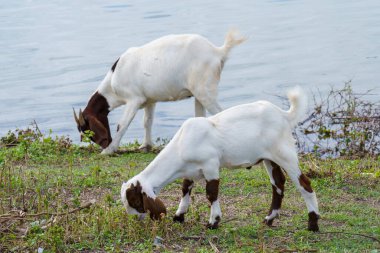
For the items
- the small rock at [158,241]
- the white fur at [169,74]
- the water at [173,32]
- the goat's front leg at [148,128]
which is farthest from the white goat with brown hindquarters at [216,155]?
the water at [173,32]

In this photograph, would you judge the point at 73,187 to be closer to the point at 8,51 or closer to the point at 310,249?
the point at 310,249

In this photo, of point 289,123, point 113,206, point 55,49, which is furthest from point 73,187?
point 55,49

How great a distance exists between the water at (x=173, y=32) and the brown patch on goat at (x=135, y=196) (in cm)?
738

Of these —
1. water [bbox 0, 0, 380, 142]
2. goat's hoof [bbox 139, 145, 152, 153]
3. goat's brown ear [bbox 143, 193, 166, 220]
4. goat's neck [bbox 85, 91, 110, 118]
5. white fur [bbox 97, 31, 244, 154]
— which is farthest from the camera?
water [bbox 0, 0, 380, 142]

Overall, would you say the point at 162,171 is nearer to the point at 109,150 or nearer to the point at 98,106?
the point at 109,150

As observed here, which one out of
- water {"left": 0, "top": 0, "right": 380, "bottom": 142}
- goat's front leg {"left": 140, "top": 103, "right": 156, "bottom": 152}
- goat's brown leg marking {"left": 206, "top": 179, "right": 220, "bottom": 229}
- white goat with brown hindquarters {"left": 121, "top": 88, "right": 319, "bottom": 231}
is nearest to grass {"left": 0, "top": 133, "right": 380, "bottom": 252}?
white goat with brown hindquarters {"left": 121, "top": 88, "right": 319, "bottom": 231}

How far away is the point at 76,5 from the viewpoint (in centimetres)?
3578

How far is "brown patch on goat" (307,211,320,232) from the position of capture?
8117 mm

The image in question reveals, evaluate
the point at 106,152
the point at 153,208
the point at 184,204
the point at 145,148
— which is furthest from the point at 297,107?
the point at 145,148

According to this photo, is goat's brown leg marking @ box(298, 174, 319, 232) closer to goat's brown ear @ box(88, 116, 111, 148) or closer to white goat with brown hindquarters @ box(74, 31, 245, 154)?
white goat with brown hindquarters @ box(74, 31, 245, 154)

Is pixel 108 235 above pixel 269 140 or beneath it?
beneath

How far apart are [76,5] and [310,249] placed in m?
29.1

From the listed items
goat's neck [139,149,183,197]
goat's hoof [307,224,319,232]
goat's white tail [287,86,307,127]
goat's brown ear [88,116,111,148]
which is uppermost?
goat's white tail [287,86,307,127]

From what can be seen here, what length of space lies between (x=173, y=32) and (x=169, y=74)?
504 inches
